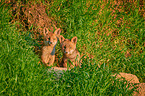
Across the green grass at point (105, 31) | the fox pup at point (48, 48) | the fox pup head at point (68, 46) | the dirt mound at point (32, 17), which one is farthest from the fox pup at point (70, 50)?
the dirt mound at point (32, 17)

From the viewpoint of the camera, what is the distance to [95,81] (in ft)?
11.5

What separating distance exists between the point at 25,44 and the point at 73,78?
149 cm

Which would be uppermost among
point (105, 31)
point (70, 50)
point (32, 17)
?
point (32, 17)

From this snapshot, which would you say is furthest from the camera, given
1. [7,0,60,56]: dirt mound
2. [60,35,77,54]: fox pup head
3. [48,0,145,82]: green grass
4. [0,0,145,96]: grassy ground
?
[48,0,145,82]: green grass

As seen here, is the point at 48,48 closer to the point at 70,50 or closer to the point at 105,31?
the point at 70,50

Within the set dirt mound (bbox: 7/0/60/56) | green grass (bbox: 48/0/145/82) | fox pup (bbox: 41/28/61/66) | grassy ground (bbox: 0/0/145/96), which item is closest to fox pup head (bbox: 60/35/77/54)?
fox pup (bbox: 41/28/61/66)

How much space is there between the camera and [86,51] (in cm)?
525

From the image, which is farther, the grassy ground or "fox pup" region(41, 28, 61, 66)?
"fox pup" region(41, 28, 61, 66)

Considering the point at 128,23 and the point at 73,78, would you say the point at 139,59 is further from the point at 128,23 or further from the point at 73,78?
the point at 73,78

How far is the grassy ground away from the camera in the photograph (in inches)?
133

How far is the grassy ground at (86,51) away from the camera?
3.38 meters

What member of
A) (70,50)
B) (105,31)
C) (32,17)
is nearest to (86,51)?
(70,50)

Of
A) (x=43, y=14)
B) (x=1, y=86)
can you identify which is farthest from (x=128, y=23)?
(x=1, y=86)

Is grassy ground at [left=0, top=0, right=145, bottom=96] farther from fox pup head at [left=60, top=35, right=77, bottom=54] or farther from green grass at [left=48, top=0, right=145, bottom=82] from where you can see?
fox pup head at [left=60, top=35, right=77, bottom=54]
